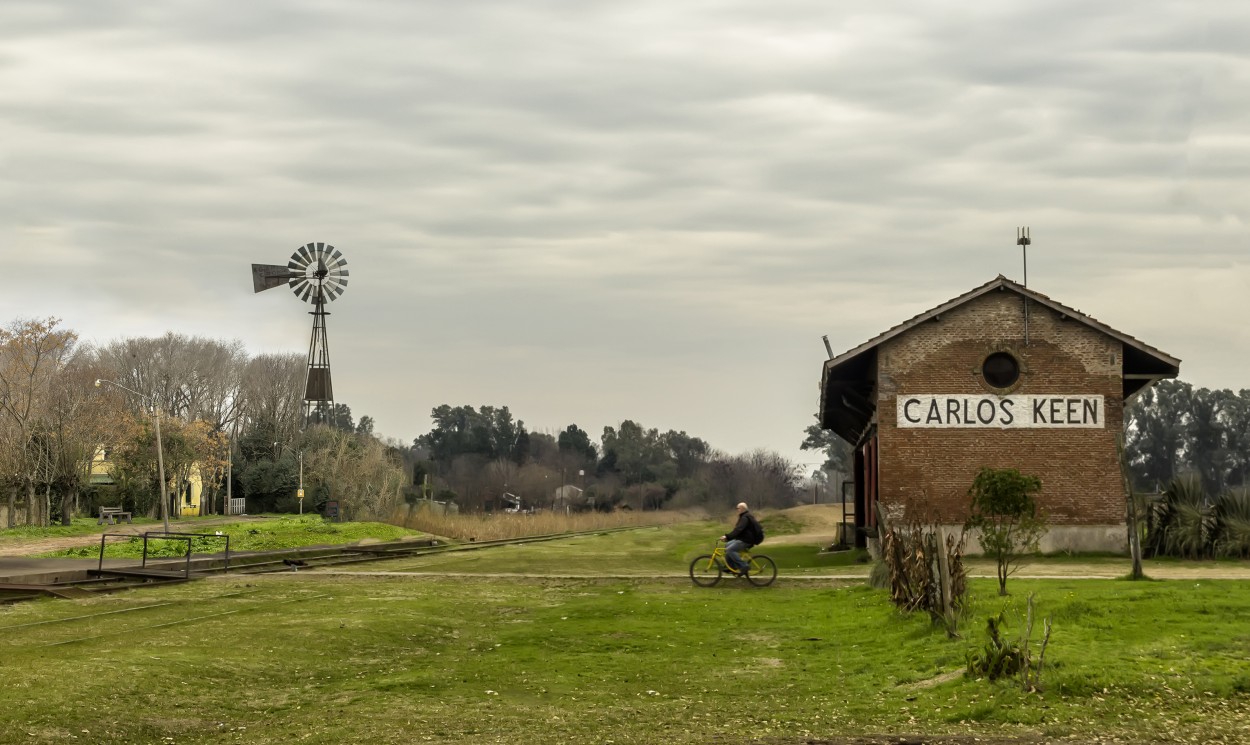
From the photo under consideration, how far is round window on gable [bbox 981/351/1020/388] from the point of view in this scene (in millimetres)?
33281

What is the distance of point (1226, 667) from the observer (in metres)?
12.4

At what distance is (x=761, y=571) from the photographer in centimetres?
2584

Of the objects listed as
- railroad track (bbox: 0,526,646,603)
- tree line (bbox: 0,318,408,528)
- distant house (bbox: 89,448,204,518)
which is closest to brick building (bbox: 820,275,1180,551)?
railroad track (bbox: 0,526,646,603)

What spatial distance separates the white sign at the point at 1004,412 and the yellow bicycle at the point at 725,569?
29.1 feet

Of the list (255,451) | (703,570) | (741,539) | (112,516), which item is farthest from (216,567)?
(255,451)

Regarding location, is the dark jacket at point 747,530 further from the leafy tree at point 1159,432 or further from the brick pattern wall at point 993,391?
the leafy tree at point 1159,432

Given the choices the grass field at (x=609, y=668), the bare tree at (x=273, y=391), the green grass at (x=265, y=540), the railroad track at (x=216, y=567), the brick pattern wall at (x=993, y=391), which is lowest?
the grass field at (x=609, y=668)

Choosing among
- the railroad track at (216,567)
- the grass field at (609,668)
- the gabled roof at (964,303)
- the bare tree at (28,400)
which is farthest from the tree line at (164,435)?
the grass field at (609,668)

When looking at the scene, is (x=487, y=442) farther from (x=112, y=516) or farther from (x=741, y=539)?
(x=741, y=539)

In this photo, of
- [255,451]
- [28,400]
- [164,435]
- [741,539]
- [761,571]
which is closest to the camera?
[741,539]

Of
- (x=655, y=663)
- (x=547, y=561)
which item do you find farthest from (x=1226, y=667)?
(x=547, y=561)

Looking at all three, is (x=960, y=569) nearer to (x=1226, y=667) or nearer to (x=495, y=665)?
(x=1226, y=667)

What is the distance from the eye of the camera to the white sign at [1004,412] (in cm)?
3291

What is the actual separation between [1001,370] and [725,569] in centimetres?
1169
